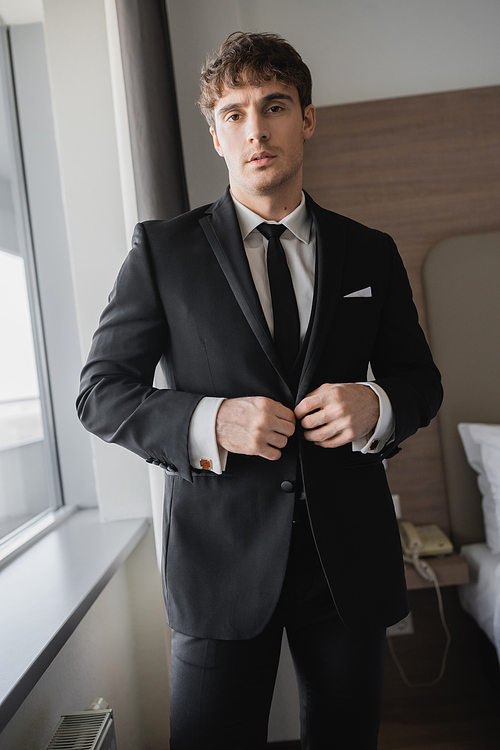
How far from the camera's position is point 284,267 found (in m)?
1.06

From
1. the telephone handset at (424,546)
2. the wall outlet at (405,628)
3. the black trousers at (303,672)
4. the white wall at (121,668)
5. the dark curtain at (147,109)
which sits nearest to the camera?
the black trousers at (303,672)

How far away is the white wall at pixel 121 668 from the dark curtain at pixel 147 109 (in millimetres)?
1065

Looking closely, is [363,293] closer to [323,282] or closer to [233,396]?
[323,282]

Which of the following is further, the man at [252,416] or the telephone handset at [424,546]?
the telephone handset at [424,546]

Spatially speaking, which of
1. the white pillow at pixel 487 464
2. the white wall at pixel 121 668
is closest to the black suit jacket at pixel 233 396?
the white wall at pixel 121 668

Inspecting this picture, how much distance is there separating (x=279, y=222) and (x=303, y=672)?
92 centimetres

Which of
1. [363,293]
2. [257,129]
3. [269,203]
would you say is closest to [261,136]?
[257,129]

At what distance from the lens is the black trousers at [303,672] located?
101cm

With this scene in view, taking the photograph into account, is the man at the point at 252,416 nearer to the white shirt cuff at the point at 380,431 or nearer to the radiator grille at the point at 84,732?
the white shirt cuff at the point at 380,431

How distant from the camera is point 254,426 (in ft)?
2.96

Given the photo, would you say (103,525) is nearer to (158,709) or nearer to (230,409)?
(158,709)

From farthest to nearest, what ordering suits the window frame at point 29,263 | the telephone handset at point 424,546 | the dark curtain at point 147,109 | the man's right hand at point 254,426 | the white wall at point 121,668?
1. the window frame at point 29,263
2. the telephone handset at point 424,546
3. the dark curtain at point 147,109
4. the white wall at point 121,668
5. the man's right hand at point 254,426

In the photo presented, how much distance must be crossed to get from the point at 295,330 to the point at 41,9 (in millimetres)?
1618

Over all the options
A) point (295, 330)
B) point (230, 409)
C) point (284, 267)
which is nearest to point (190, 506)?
point (230, 409)
